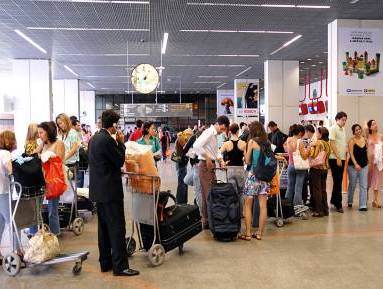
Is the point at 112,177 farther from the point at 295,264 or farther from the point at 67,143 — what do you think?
the point at 67,143

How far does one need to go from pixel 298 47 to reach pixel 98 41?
625cm

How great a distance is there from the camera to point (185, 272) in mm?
4402

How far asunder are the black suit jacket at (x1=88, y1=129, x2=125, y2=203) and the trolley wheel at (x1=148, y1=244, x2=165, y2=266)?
72 centimetres

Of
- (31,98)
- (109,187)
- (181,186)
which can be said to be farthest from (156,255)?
(31,98)

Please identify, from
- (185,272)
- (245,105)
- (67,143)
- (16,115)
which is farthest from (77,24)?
(245,105)

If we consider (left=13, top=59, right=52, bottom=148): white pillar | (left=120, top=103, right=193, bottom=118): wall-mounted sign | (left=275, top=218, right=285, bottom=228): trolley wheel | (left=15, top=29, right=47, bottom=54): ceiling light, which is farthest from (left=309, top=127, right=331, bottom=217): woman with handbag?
(left=13, top=59, right=52, bottom=148): white pillar

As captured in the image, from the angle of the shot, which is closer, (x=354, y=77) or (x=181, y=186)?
(x=181, y=186)

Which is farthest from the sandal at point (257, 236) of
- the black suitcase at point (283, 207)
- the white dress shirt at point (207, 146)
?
the white dress shirt at point (207, 146)

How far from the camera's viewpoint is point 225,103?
2992 cm

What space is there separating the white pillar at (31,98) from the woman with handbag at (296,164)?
10.7 m

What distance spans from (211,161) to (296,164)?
5.43ft

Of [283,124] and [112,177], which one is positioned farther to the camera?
[283,124]

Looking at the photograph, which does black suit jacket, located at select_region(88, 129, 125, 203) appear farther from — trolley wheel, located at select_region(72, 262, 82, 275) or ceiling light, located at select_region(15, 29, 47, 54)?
ceiling light, located at select_region(15, 29, 47, 54)

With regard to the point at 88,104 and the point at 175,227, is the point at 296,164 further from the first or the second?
the point at 88,104
